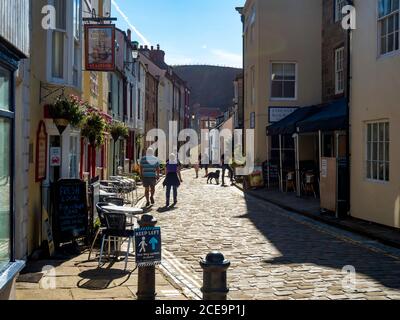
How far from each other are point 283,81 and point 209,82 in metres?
94.9

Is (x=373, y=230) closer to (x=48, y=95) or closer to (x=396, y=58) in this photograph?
(x=396, y=58)

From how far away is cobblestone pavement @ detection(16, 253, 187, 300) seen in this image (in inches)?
261

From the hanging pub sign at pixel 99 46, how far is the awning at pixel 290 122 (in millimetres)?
9396

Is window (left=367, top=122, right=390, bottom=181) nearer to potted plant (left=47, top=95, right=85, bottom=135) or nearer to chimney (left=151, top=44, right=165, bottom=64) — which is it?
potted plant (left=47, top=95, right=85, bottom=135)

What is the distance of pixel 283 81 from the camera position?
2636 cm

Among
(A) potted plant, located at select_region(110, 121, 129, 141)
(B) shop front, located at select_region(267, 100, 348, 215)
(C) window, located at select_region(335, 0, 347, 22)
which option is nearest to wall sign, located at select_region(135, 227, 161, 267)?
(B) shop front, located at select_region(267, 100, 348, 215)

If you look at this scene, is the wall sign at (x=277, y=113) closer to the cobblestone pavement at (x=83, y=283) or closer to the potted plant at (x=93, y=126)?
the potted plant at (x=93, y=126)

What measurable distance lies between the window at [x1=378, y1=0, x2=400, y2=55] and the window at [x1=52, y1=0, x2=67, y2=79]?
23.0 ft

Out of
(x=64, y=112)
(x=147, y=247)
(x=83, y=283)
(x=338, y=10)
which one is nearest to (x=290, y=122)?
(x=338, y=10)

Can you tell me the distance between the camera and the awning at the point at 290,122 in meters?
21.8

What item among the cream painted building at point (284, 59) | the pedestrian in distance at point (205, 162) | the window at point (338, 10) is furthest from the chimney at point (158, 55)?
the window at point (338, 10)

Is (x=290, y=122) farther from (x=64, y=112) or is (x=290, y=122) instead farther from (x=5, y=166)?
(x=5, y=166)

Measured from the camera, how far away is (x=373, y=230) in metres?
11.8
